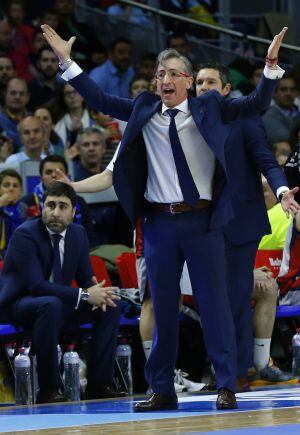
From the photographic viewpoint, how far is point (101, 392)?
386 inches

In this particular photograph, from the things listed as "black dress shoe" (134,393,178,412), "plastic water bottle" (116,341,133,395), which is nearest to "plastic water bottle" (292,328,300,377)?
"plastic water bottle" (116,341,133,395)

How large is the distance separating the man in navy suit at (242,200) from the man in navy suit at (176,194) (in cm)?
105

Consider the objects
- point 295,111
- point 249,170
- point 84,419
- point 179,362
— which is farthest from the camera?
point 295,111

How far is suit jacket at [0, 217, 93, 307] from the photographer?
962cm

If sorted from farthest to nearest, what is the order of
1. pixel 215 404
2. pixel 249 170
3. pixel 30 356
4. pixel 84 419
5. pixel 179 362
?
pixel 179 362 → pixel 30 356 → pixel 249 170 → pixel 215 404 → pixel 84 419

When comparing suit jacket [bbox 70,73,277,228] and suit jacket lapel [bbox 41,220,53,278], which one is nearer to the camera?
suit jacket [bbox 70,73,277,228]

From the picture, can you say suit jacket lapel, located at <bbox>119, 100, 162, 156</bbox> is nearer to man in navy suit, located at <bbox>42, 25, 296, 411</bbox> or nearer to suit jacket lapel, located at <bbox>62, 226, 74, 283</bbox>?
man in navy suit, located at <bbox>42, 25, 296, 411</bbox>

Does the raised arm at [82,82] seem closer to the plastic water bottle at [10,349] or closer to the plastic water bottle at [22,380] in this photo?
the plastic water bottle at [22,380]

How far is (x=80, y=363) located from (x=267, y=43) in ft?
20.7

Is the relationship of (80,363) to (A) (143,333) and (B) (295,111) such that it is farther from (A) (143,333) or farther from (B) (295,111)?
(B) (295,111)

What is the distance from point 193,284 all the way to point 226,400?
689mm

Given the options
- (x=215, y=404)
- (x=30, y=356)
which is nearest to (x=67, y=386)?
(x=30, y=356)

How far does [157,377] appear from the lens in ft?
24.8

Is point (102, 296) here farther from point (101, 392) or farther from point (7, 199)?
point (7, 199)
